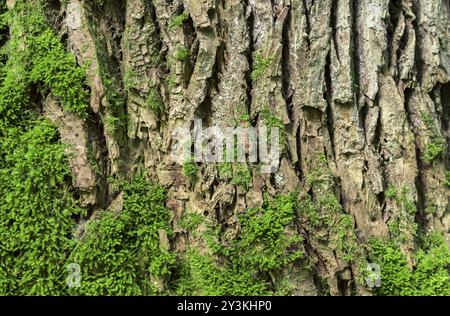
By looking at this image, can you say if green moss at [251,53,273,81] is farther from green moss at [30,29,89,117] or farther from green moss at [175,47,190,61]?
green moss at [30,29,89,117]

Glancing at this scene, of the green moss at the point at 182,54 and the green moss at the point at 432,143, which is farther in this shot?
the green moss at the point at 432,143

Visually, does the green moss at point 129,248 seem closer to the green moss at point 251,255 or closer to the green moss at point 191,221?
the green moss at point 191,221

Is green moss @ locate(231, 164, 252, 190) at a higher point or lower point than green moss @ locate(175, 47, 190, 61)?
lower

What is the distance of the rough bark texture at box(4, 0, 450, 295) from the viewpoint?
3088 millimetres

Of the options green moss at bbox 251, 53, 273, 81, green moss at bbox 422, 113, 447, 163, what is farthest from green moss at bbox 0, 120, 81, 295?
green moss at bbox 422, 113, 447, 163

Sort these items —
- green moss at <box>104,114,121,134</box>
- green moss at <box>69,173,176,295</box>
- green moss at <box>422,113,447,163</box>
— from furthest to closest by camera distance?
1. green moss at <box>422,113,447,163</box>
2. green moss at <box>104,114,121,134</box>
3. green moss at <box>69,173,176,295</box>

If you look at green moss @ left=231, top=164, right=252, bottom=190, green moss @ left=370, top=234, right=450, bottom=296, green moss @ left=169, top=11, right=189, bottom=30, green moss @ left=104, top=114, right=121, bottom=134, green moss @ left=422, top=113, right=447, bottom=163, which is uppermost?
green moss @ left=169, top=11, right=189, bottom=30

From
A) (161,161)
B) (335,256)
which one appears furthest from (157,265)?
(335,256)

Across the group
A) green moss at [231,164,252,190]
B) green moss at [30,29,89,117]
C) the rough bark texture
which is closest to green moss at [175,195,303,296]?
the rough bark texture

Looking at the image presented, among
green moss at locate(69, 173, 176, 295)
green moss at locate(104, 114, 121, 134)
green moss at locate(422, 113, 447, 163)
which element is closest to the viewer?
green moss at locate(69, 173, 176, 295)

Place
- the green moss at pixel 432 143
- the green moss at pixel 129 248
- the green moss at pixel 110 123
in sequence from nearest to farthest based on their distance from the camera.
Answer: the green moss at pixel 129 248, the green moss at pixel 110 123, the green moss at pixel 432 143

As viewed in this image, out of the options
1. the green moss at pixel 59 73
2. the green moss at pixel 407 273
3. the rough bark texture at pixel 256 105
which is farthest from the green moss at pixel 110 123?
the green moss at pixel 407 273

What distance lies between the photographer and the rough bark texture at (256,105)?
3.09m

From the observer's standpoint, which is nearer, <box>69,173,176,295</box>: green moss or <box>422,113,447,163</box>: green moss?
<box>69,173,176,295</box>: green moss
